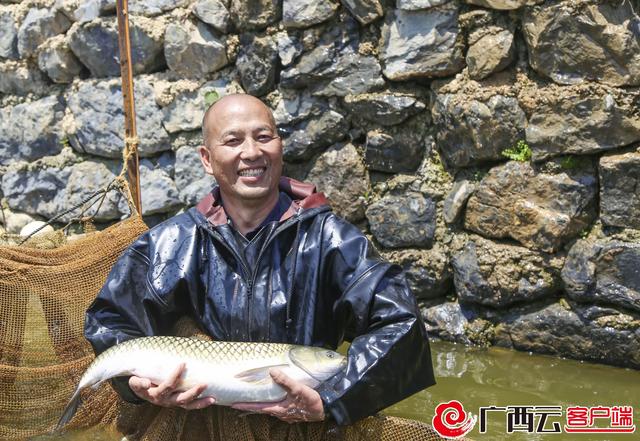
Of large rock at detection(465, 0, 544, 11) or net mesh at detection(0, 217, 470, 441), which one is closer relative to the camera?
net mesh at detection(0, 217, 470, 441)

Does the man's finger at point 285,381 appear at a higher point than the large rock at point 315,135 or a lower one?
lower

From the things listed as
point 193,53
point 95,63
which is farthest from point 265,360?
point 95,63

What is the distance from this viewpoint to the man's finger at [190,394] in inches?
119

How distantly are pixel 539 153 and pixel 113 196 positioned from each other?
143 inches

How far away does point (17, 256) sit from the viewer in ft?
14.9

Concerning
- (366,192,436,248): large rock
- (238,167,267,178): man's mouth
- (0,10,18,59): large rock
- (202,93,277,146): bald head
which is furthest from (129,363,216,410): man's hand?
(0,10,18,59): large rock

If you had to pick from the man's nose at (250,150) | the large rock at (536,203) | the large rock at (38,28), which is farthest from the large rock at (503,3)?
the large rock at (38,28)

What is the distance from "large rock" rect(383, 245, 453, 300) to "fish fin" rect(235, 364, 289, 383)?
2.85 meters

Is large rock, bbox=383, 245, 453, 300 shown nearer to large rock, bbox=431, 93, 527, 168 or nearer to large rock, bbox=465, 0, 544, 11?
large rock, bbox=431, 93, 527, 168

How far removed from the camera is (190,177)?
6484mm

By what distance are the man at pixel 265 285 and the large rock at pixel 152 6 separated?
3108 millimetres

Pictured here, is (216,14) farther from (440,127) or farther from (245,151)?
(245,151)

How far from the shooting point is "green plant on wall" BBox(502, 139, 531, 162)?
5.23 m

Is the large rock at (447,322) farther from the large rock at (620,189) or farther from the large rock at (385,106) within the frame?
the large rock at (385,106)
